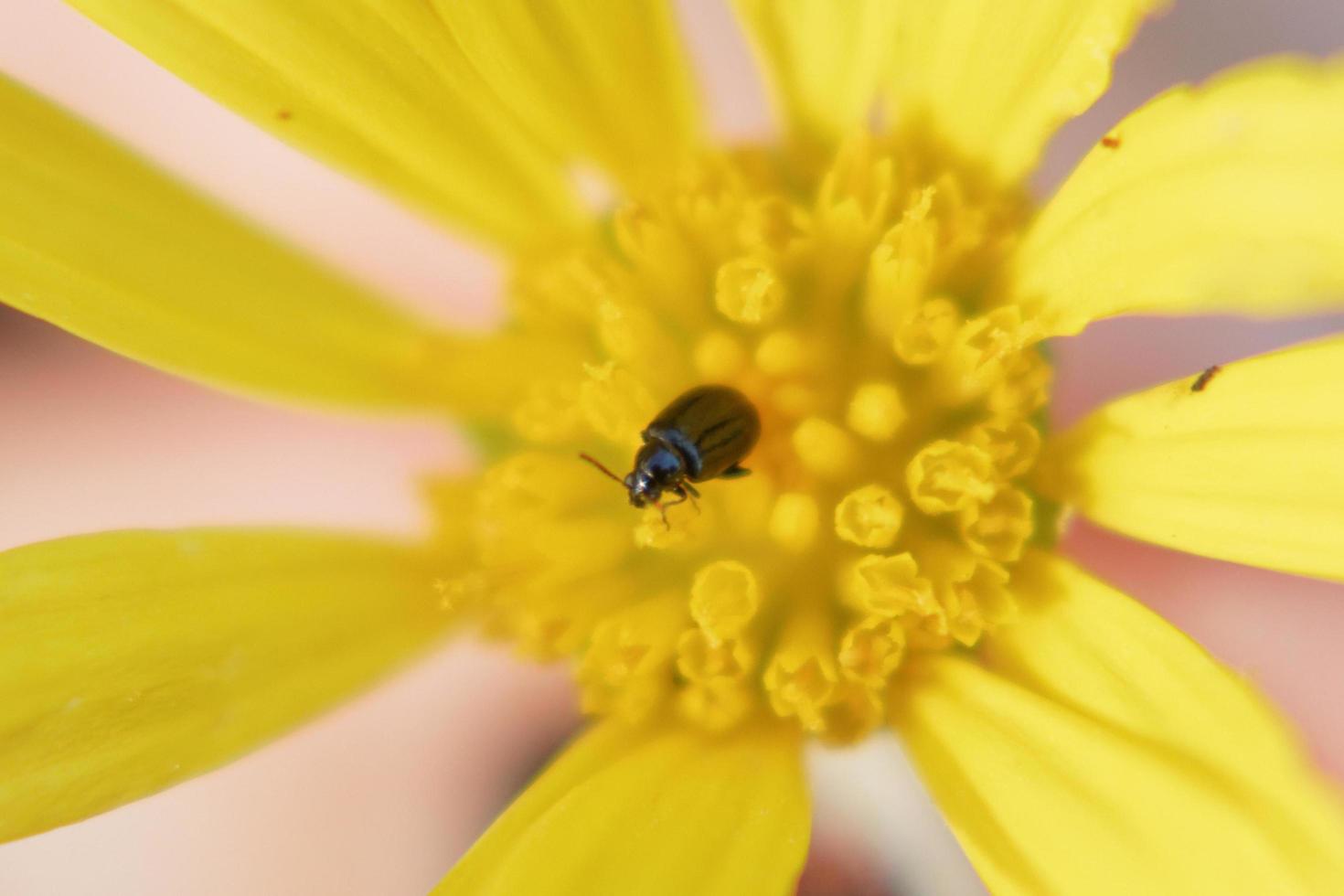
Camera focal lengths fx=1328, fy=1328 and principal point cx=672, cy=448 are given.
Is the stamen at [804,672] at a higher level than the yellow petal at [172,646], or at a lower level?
lower

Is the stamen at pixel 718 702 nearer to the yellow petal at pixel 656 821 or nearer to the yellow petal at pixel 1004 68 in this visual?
the yellow petal at pixel 656 821

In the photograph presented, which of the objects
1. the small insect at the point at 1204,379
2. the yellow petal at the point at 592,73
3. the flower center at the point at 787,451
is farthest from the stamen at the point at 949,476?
the yellow petal at the point at 592,73

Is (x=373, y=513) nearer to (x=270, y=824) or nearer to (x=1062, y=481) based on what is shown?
(x=270, y=824)

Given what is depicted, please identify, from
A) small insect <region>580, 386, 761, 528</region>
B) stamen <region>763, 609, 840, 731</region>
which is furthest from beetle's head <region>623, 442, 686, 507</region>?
stamen <region>763, 609, 840, 731</region>

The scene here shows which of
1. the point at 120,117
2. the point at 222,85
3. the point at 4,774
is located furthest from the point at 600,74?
the point at 120,117

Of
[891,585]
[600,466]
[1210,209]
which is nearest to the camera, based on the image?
[1210,209]

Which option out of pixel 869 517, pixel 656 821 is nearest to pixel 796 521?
pixel 869 517

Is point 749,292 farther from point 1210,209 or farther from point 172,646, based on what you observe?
point 172,646
